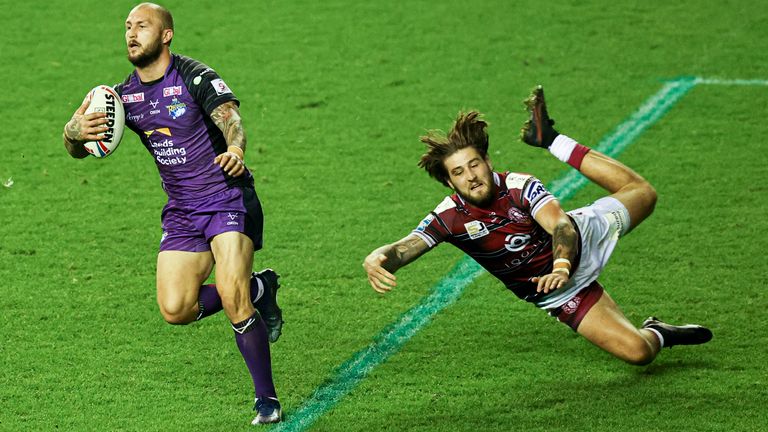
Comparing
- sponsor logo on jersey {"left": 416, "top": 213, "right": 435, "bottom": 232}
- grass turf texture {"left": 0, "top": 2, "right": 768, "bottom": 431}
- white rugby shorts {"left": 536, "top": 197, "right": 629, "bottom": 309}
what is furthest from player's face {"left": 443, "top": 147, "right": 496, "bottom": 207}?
grass turf texture {"left": 0, "top": 2, "right": 768, "bottom": 431}

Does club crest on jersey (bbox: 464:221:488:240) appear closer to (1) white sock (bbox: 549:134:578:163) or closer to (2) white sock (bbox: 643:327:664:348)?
(1) white sock (bbox: 549:134:578:163)

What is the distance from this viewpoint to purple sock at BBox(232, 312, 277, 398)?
228 inches

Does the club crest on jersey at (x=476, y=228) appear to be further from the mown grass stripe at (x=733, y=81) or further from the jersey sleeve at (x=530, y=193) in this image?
the mown grass stripe at (x=733, y=81)

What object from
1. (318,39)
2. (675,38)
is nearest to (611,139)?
(675,38)

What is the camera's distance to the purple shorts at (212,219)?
6.03 meters

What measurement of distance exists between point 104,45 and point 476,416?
674 centimetres

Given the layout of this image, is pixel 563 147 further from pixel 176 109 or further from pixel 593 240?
pixel 176 109

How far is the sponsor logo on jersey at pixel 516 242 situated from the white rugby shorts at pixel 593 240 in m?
0.29

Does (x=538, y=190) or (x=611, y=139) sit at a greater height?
(x=538, y=190)

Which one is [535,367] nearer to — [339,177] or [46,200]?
[339,177]

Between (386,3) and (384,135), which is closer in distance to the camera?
(384,135)

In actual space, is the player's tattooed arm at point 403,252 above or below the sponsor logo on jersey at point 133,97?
below

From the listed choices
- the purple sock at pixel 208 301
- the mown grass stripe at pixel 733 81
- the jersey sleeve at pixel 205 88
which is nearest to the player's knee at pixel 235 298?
the purple sock at pixel 208 301

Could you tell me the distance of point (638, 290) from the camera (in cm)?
729
